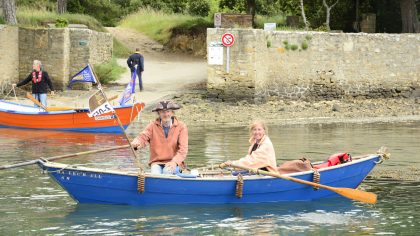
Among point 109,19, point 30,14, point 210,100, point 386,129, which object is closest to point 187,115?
point 210,100

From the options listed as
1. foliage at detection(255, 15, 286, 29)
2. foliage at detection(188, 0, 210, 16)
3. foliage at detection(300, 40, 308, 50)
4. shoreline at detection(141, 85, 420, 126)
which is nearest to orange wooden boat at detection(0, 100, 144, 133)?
shoreline at detection(141, 85, 420, 126)

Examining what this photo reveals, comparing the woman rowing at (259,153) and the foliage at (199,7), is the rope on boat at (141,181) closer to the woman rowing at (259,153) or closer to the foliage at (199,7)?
the woman rowing at (259,153)

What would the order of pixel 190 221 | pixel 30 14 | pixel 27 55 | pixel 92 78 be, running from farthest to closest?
pixel 30 14 → pixel 27 55 → pixel 92 78 → pixel 190 221

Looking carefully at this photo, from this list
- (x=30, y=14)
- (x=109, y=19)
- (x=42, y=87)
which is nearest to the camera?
(x=42, y=87)

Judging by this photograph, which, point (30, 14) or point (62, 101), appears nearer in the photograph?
point (62, 101)

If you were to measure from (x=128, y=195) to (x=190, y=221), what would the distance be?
1.15 metres

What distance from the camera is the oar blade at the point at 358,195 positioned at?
15164mm

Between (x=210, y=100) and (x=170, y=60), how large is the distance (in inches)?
371

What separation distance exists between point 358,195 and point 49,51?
56.8 ft

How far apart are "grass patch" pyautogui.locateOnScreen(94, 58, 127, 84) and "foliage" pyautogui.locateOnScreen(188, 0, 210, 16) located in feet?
47.2

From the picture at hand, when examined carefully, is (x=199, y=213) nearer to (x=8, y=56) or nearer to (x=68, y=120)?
(x=68, y=120)

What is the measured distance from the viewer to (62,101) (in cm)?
2936

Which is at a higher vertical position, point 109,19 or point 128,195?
point 109,19

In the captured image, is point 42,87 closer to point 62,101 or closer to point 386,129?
point 62,101
